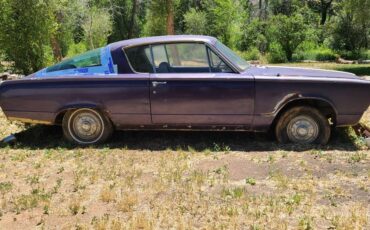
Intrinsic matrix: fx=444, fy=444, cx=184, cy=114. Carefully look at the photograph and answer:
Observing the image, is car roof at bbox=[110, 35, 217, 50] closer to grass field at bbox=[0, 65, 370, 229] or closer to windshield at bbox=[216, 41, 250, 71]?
windshield at bbox=[216, 41, 250, 71]

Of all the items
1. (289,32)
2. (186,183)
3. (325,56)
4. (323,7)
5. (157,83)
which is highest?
(157,83)

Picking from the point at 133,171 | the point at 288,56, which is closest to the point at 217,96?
the point at 133,171

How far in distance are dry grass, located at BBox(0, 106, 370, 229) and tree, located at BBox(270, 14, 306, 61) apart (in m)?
25.1

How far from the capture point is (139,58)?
253 inches

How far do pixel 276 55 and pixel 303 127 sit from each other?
25577 mm

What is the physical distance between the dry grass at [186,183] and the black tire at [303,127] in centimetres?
19

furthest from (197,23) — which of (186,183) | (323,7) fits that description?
(186,183)

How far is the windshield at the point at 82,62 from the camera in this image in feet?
21.5

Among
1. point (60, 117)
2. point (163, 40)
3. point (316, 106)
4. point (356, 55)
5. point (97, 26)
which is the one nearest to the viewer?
point (316, 106)

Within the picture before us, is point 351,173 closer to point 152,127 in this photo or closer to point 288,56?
point 152,127

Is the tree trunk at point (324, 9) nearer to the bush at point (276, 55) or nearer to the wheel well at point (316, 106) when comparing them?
the bush at point (276, 55)

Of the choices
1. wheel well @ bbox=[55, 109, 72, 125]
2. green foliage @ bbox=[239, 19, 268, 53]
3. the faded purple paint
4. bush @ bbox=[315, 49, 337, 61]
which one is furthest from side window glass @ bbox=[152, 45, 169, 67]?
green foliage @ bbox=[239, 19, 268, 53]

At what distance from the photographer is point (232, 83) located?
6.06 m

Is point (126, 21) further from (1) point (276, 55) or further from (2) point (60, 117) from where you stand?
(2) point (60, 117)
